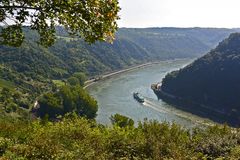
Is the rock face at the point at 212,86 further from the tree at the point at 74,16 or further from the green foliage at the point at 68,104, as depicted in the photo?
the tree at the point at 74,16

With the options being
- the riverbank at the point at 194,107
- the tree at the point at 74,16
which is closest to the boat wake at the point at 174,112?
the riverbank at the point at 194,107

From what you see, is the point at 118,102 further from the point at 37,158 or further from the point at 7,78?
the point at 37,158

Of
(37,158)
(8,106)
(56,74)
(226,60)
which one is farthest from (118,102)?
(37,158)

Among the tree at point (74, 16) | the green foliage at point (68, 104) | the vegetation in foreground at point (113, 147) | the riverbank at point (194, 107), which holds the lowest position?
the riverbank at point (194, 107)

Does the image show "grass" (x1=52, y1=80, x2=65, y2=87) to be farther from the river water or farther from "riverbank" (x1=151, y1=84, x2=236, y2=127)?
"riverbank" (x1=151, y1=84, x2=236, y2=127)

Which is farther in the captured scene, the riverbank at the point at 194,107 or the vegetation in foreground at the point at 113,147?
the riverbank at the point at 194,107

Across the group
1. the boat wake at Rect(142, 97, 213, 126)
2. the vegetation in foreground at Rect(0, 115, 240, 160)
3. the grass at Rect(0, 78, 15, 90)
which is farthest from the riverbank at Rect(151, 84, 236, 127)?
the vegetation in foreground at Rect(0, 115, 240, 160)

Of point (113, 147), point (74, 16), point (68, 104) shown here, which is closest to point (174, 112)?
point (68, 104)

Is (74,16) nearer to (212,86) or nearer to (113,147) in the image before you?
(113,147)
